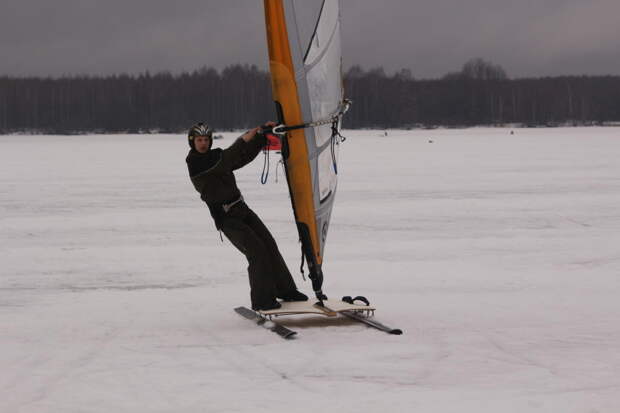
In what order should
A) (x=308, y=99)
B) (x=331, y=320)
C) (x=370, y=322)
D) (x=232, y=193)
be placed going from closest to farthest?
1. (x=308, y=99)
2. (x=370, y=322)
3. (x=232, y=193)
4. (x=331, y=320)

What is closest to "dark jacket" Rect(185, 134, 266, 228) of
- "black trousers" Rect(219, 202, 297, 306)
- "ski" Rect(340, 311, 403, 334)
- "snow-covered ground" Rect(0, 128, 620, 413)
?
"black trousers" Rect(219, 202, 297, 306)

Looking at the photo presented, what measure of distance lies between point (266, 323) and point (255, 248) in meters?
0.47

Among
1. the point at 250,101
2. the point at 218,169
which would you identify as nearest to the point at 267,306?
the point at 218,169

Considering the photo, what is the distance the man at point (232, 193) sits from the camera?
5363 mm

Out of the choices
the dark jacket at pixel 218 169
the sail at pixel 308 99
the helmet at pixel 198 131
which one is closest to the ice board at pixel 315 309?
the sail at pixel 308 99

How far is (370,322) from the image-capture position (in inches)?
211

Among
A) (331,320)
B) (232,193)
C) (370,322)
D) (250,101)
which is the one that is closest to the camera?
(370,322)

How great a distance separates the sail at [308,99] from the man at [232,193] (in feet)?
0.89

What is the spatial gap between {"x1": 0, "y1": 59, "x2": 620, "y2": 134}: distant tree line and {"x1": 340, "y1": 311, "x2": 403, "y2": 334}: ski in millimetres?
88610

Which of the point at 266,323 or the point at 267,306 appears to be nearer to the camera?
the point at 266,323

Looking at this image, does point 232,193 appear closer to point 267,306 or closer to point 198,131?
point 198,131

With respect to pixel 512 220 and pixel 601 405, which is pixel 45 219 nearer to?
pixel 512 220

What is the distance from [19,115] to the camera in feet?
336

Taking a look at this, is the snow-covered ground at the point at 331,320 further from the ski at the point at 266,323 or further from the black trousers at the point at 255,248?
the black trousers at the point at 255,248
